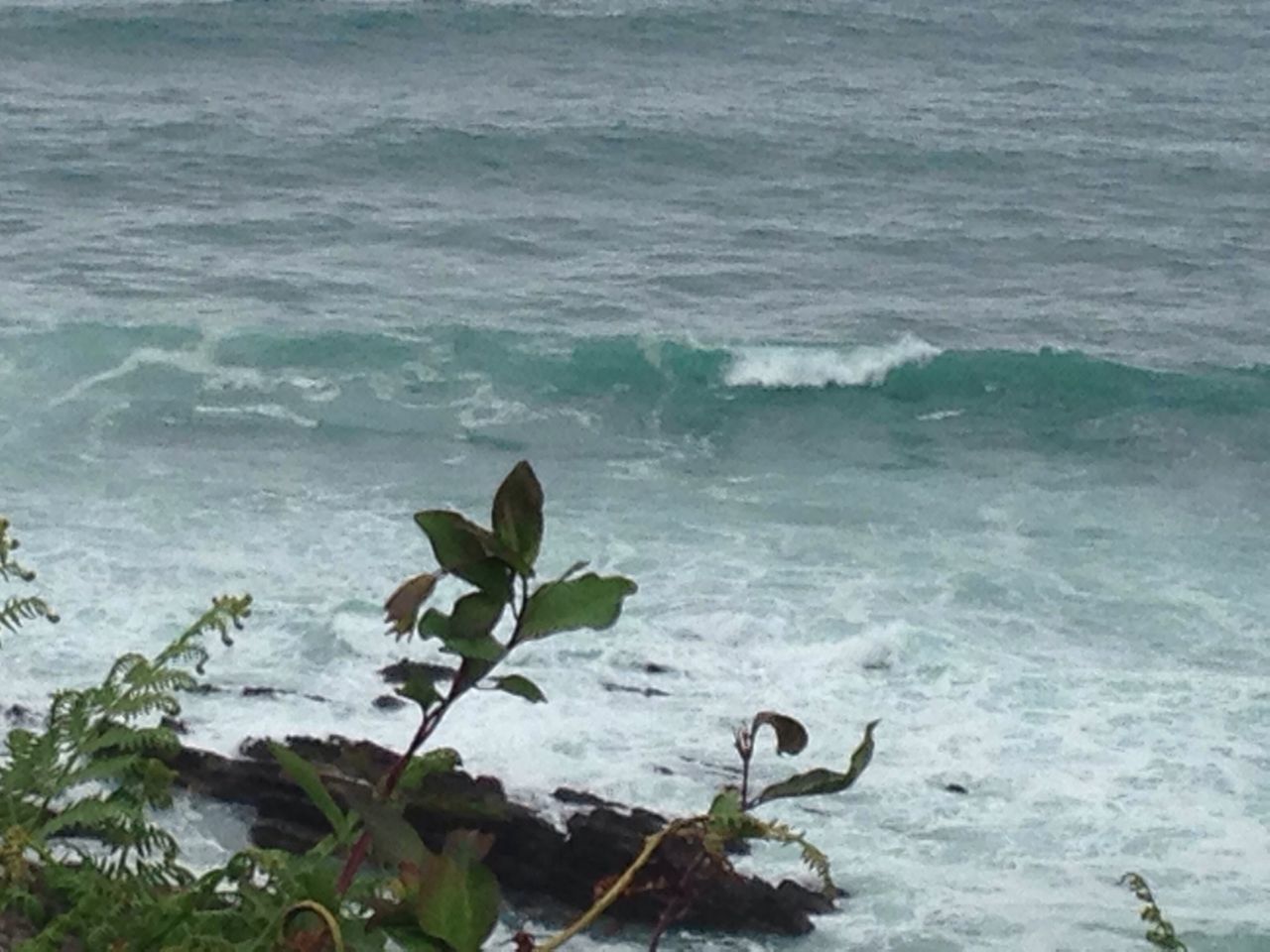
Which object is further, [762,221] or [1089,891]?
[762,221]

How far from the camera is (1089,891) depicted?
550 inches

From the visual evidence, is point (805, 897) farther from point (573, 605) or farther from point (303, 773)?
point (573, 605)

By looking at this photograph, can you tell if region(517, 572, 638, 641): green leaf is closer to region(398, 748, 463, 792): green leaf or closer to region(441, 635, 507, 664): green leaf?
region(441, 635, 507, 664): green leaf

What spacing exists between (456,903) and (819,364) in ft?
80.1

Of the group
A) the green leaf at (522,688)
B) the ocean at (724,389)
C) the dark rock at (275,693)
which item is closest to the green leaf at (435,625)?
the green leaf at (522,688)

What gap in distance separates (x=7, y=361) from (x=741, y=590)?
35.4 feet

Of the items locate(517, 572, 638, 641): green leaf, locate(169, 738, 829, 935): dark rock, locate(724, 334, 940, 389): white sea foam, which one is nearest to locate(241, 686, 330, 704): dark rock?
locate(169, 738, 829, 935): dark rock

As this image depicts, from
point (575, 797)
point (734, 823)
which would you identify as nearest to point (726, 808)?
point (734, 823)

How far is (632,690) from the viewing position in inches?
649

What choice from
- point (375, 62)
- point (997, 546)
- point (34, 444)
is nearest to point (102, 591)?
point (34, 444)

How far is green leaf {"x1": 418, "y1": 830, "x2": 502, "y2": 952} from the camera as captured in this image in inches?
82.9

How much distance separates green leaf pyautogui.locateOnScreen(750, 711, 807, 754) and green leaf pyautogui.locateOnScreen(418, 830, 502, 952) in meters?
0.34

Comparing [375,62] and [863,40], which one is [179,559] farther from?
[863,40]

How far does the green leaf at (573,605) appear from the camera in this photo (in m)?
2.20
